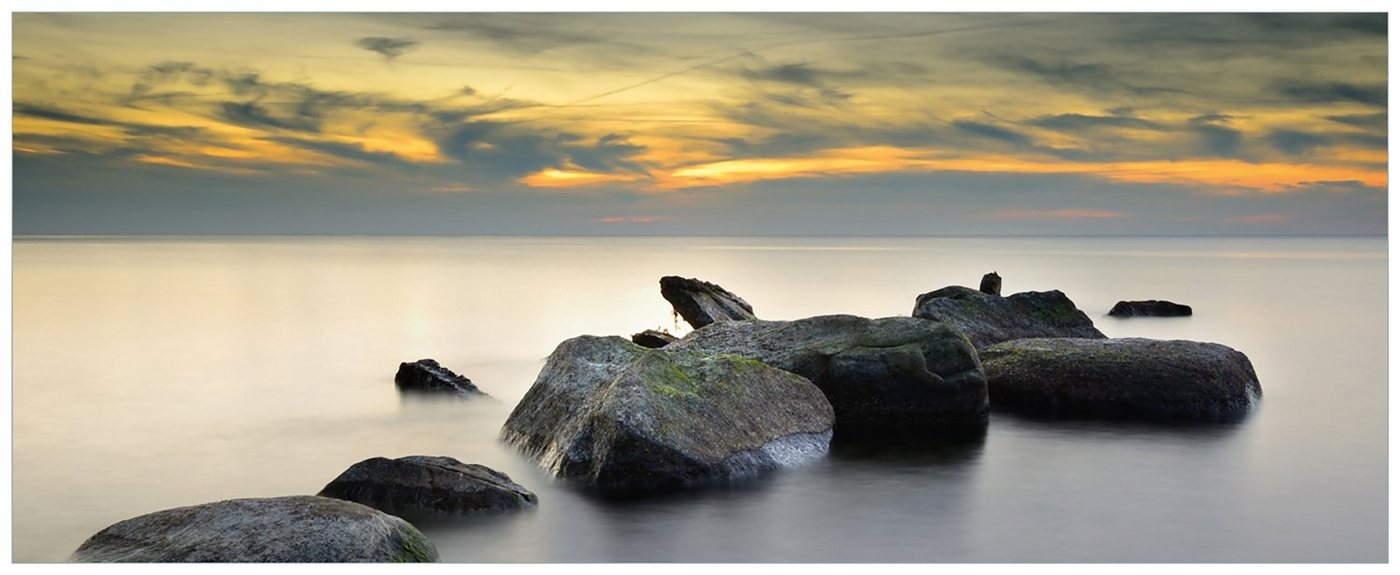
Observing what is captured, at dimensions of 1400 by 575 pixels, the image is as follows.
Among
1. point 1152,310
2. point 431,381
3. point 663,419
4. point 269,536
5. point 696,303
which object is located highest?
point 1152,310

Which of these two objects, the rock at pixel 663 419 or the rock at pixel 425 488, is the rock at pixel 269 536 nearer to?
the rock at pixel 425 488

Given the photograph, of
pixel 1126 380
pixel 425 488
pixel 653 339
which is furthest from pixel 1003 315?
pixel 425 488

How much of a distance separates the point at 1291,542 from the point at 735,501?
14.8 feet

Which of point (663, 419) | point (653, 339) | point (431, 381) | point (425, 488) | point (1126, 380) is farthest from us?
point (653, 339)

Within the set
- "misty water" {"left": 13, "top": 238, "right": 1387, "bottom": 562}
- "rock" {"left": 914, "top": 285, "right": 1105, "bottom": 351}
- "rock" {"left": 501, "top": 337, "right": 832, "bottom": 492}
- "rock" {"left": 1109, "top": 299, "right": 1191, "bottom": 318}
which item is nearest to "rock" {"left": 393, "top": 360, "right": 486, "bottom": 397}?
"misty water" {"left": 13, "top": 238, "right": 1387, "bottom": 562}

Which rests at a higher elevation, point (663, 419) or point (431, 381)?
point (431, 381)

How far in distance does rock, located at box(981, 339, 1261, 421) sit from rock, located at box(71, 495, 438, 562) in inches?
371

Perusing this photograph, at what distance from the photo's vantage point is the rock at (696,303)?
75.6ft

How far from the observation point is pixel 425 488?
10.8 metres

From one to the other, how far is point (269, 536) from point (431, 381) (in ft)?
32.2

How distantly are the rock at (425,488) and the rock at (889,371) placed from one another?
503 centimetres

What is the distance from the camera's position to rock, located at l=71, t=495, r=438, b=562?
28.6 ft

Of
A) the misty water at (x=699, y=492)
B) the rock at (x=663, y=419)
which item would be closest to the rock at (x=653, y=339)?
the misty water at (x=699, y=492)

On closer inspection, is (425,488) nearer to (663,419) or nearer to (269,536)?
(269,536)
